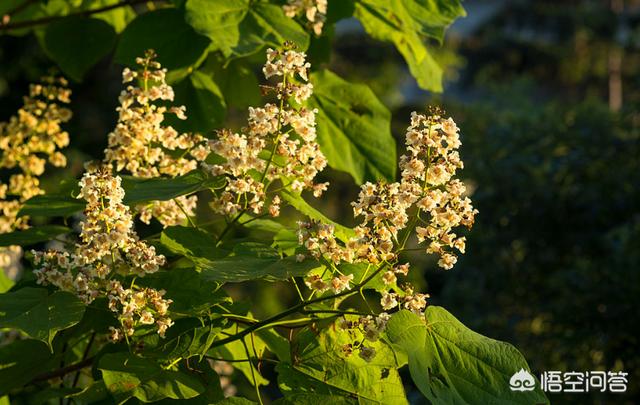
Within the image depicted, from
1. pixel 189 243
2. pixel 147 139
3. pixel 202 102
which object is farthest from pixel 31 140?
pixel 189 243

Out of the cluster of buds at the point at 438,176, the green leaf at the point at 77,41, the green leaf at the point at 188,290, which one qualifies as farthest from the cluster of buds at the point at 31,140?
the cluster of buds at the point at 438,176

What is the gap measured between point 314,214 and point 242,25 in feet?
1.35

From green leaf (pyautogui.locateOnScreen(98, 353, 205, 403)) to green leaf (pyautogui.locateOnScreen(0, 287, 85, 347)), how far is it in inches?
2.9

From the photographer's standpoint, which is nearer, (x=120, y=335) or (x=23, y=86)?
(x=120, y=335)

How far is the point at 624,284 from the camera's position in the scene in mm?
4473

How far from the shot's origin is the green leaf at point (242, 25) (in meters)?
1.60

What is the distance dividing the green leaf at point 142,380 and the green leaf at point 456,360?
28 centimetres

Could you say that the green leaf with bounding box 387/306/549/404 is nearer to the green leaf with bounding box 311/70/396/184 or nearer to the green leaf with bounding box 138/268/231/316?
the green leaf with bounding box 138/268/231/316

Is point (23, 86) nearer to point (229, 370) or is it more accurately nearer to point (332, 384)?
point (229, 370)

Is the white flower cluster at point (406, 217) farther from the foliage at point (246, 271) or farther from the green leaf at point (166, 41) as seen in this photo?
the green leaf at point (166, 41)

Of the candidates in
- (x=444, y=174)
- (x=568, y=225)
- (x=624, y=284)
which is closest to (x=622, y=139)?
(x=568, y=225)

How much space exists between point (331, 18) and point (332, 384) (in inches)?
28.8

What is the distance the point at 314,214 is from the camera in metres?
1.41

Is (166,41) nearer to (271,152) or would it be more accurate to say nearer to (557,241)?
(271,152)
